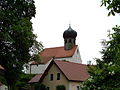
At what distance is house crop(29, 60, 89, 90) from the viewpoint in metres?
52.9

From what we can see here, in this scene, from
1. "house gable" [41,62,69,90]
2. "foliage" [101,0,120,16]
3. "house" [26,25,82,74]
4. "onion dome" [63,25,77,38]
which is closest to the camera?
"foliage" [101,0,120,16]

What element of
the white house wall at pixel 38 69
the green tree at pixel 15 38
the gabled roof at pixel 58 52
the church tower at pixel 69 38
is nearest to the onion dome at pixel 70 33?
the church tower at pixel 69 38

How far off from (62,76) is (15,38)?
63.2 feet

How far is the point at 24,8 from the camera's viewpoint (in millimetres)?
38250

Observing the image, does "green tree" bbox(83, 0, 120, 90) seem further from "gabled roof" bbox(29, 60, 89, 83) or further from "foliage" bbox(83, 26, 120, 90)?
"gabled roof" bbox(29, 60, 89, 83)

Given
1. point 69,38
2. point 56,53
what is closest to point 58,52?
point 56,53

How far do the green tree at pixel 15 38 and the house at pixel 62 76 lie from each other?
50.3 ft

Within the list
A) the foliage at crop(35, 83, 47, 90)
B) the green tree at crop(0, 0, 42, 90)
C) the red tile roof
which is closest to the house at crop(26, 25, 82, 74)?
the red tile roof

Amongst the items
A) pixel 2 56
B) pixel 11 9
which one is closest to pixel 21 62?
pixel 2 56

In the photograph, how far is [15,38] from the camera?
117 ft

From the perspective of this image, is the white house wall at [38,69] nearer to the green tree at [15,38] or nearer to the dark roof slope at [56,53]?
the dark roof slope at [56,53]

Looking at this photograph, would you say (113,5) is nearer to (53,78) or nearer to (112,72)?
(112,72)

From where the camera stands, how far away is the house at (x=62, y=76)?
52906 mm

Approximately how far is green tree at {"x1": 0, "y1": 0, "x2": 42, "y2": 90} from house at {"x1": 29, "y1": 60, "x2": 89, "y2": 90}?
15335 mm
